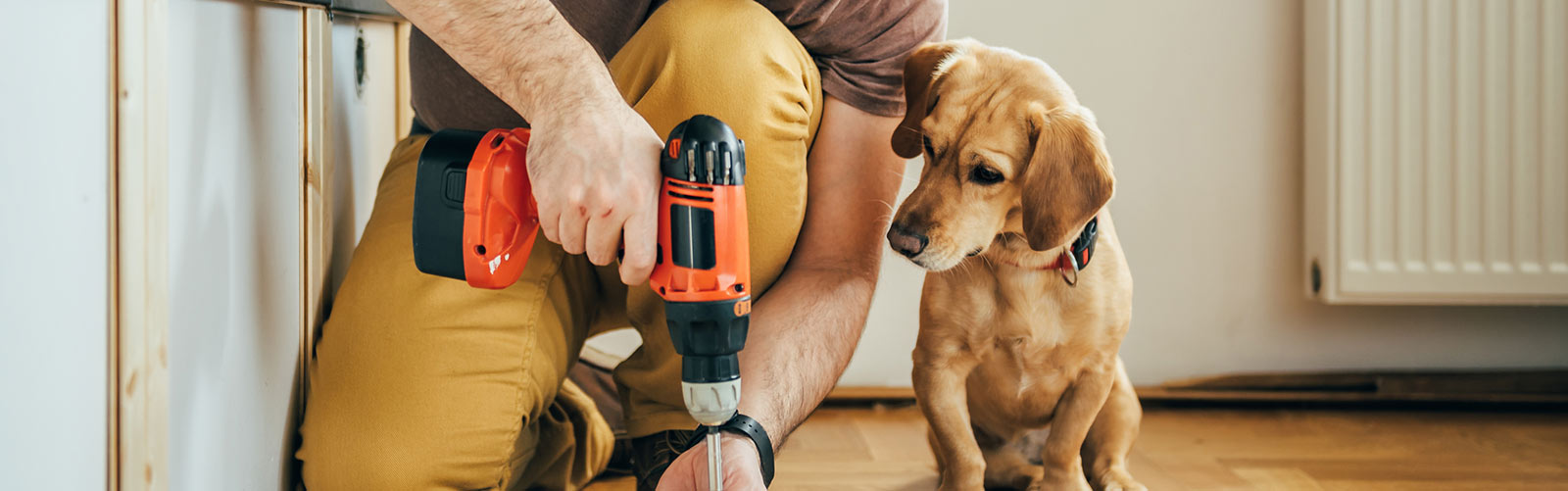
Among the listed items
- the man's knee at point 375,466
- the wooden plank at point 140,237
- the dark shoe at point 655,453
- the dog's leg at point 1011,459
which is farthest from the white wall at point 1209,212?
the wooden plank at point 140,237

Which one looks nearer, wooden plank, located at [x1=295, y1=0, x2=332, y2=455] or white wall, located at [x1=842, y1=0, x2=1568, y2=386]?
wooden plank, located at [x1=295, y1=0, x2=332, y2=455]

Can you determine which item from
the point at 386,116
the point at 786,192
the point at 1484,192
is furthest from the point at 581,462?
the point at 1484,192

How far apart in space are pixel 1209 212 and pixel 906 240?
3.30 ft

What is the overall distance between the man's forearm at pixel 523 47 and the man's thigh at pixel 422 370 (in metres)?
0.27

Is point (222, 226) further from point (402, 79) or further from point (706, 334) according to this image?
point (402, 79)

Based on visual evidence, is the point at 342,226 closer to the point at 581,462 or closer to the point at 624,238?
the point at 581,462

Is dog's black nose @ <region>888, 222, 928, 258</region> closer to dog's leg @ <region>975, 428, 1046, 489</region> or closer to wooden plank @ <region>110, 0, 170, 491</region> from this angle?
dog's leg @ <region>975, 428, 1046, 489</region>

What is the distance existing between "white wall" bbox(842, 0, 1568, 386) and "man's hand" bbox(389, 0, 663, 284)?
3.50 feet

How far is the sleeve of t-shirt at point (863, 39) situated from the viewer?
107cm

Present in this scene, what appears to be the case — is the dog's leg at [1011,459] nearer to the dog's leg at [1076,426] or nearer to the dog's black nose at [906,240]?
the dog's leg at [1076,426]

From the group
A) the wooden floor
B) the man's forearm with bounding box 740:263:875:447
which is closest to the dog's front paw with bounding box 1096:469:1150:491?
the wooden floor

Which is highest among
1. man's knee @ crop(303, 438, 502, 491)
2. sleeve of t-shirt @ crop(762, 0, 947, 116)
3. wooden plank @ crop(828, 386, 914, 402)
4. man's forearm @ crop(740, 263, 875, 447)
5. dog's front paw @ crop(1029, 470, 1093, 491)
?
sleeve of t-shirt @ crop(762, 0, 947, 116)

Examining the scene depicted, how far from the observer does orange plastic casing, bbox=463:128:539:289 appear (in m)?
0.79
